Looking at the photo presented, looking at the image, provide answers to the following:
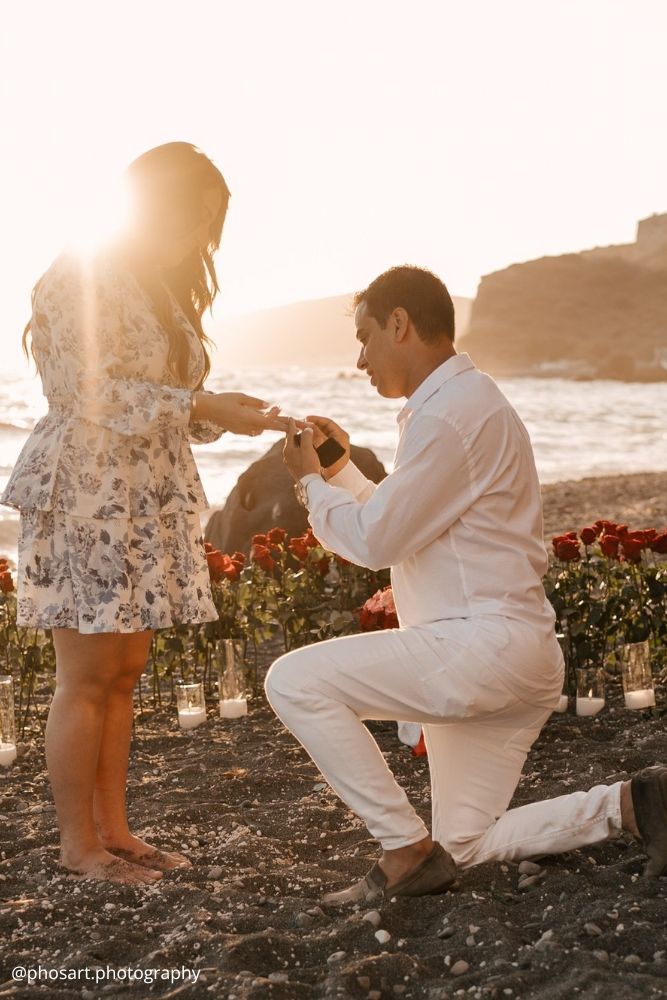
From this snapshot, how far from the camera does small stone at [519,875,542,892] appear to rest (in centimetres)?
330

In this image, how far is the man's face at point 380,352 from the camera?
347cm

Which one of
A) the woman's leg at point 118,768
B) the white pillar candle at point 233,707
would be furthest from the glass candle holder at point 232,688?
the woman's leg at point 118,768

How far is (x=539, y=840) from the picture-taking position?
3396mm

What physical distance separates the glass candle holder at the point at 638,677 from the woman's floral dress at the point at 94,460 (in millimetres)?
2452

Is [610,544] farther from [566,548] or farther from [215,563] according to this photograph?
[215,563]

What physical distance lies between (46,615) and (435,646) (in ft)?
3.95

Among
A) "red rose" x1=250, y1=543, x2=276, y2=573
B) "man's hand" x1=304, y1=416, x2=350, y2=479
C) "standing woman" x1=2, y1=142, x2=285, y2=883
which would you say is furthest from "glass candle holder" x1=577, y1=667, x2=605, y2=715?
"standing woman" x1=2, y1=142, x2=285, y2=883

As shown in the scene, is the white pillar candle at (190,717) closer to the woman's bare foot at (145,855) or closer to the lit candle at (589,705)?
the woman's bare foot at (145,855)

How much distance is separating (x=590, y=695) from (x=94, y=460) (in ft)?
8.86

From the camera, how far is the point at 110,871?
3631 millimetres

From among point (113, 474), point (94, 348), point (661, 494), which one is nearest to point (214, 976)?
point (113, 474)

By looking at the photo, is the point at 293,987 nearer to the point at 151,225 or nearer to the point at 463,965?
the point at 463,965

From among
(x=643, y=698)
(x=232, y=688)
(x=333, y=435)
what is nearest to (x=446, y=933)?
(x=333, y=435)

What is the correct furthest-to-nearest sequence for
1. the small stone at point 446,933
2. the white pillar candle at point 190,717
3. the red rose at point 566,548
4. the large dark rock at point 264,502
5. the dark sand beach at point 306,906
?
the large dark rock at point 264,502, the white pillar candle at point 190,717, the red rose at point 566,548, the small stone at point 446,933, the dark sand beach at point 306,906
